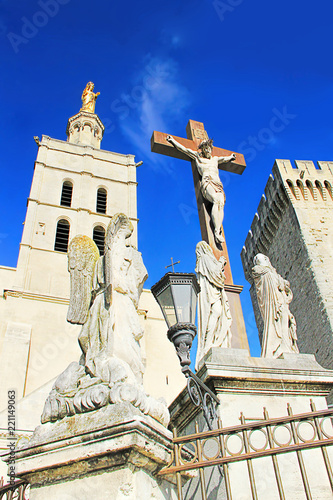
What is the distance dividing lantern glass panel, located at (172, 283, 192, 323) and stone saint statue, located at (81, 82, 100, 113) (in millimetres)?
35145

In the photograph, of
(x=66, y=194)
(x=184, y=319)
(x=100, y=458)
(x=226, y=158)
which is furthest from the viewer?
(x=66, y=194)

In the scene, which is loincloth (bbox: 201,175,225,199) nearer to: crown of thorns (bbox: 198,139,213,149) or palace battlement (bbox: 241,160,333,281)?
crown of thorns (bbox: 198,139,213,149)

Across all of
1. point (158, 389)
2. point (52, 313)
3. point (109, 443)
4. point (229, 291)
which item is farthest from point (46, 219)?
point (109, 443)

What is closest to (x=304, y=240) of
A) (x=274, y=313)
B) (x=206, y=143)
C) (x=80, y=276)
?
(x=206, y=143)

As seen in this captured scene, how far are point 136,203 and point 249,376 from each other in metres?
25.3

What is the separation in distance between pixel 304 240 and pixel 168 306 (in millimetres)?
15427

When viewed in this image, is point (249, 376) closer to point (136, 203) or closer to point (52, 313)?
point (52, 313)

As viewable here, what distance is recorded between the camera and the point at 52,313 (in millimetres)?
21078

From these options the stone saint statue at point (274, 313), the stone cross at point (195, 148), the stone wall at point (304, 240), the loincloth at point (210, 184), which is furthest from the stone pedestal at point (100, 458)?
the stone wall at point (304, 240)

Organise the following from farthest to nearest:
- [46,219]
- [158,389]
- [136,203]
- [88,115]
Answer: [88,115] < [136,203] < [46,219] < [158,389]

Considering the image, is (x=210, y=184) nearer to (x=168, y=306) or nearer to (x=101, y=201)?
(x=168, y=306)

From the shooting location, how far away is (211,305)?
5.34 meters

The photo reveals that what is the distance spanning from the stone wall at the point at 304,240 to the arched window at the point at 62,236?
1047 centimetres

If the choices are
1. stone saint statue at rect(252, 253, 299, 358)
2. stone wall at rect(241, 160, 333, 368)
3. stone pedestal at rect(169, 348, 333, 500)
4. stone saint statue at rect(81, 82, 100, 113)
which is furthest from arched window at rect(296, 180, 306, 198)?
stone saint statue at rect(81, 82, 100, 113)
